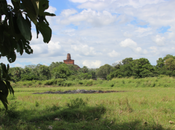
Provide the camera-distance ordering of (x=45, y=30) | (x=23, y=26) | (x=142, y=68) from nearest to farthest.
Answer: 1. (x=23, y=26)
2. (x=45, y=30)
3. (x=142, y=68)

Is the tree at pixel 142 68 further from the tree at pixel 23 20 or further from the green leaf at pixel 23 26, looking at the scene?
the green leaf at pixel 23 26

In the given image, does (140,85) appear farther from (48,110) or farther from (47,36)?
(47,36)

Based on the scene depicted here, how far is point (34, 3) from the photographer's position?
1040 millimetres

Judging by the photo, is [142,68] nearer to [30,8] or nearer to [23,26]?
[23,26]

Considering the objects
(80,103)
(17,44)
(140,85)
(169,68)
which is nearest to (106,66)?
(169,68)

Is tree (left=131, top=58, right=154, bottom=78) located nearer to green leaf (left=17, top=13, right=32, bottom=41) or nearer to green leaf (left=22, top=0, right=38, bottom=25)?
green leaf (left=17, top=13, right=32, bottom=41)

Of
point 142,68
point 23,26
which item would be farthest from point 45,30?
point 142,68

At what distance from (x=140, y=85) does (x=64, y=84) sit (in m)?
13.4

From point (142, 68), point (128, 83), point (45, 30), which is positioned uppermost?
point (142, 68)

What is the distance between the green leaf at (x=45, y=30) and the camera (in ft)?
4.22

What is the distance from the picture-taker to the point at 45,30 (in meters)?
1.31

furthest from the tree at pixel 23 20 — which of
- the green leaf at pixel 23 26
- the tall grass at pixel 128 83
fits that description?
the tall grass at pixel 128 83

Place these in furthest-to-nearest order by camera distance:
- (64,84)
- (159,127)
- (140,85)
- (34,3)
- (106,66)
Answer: (106,66) < (64,84) < (140,85) < (159,127) < (34,3)

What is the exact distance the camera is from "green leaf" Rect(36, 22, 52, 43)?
4.22ft
